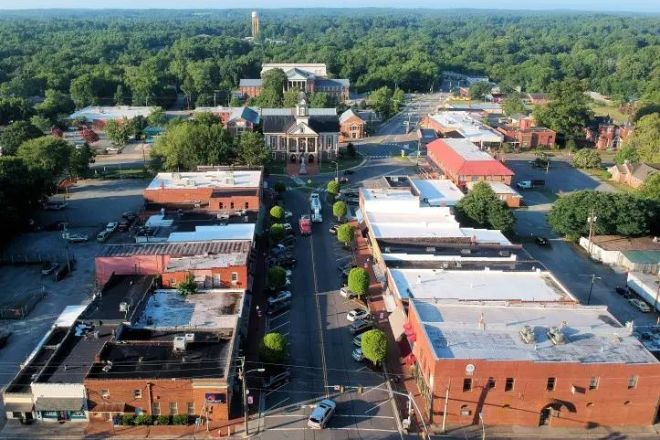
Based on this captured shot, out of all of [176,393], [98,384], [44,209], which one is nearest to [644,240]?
[176,393]

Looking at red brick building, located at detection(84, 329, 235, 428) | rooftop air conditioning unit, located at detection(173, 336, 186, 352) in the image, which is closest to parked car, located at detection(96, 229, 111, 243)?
red brick building, located at detection(84, 329, 235, 428)

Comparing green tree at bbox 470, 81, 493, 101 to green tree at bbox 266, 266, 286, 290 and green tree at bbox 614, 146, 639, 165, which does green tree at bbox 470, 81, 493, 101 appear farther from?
green tree at bbox 266, 266, 286, 290

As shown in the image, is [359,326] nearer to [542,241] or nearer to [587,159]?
[542,241]

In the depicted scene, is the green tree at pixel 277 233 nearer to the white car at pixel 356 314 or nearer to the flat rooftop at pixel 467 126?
the white car at pixel 356 314

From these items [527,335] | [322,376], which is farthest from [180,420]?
[527,335]

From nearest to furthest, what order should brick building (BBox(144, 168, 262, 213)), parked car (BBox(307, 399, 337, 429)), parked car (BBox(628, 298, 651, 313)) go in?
parked car (BBox(307, 399, 337, 429))
parked car (BBox(628, 298, 651, 313))
brick building (BBox(144, 168, 262, 213))

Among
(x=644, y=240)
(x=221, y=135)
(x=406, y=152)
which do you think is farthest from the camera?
(x=406, y=152)

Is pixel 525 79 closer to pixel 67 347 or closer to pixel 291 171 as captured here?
pixel 291 171
